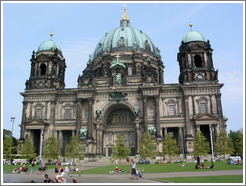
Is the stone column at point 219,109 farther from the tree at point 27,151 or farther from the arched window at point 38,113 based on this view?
the arched window at point 38,113

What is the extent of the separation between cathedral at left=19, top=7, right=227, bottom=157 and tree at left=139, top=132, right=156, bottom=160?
354cm

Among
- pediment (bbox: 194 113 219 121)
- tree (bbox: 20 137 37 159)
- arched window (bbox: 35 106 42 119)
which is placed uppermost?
arched window (bbox: 35 106 42 119)

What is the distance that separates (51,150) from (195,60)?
39.2 meters

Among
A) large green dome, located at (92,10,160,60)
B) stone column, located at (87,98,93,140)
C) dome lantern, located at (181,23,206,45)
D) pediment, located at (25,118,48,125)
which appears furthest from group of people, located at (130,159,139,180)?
large green dome, located at (92,10,160,60)

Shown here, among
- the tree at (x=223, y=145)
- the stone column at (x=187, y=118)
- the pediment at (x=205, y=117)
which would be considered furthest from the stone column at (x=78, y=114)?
the tree at (x=223, y=145)

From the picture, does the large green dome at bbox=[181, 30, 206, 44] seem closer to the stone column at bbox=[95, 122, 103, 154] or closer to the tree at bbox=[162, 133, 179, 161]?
the tree at bbox=[162, 133, 179, 161]

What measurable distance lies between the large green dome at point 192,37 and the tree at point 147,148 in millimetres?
26629

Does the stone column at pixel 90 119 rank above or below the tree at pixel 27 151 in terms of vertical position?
above

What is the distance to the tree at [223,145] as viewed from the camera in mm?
49344

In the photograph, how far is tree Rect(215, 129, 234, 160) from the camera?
49344 millimetres

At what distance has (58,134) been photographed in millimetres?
58938

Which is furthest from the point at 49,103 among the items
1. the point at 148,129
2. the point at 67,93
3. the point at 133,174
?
the point at 133,174

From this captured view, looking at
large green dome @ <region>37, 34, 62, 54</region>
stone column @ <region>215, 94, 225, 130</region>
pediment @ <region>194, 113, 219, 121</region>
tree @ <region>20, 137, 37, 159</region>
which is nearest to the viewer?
tree @ <region>20, 137, 37, 159</region>

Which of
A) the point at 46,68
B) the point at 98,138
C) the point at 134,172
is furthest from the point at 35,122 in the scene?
the point at 134,172
